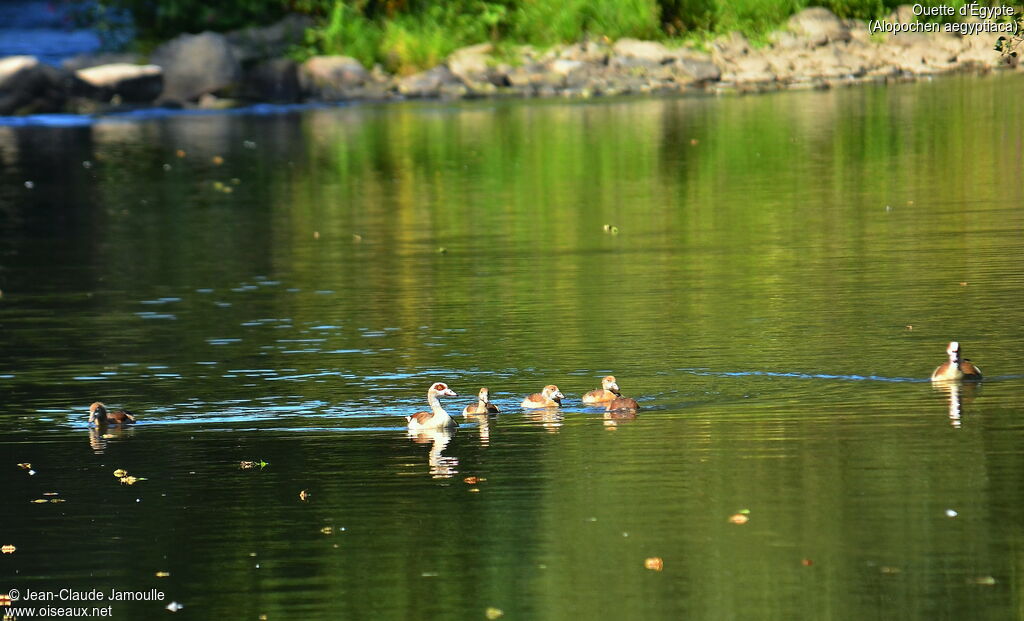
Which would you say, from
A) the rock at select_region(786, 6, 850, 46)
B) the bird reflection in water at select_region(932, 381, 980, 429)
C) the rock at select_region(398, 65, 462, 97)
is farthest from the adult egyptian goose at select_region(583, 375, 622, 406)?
the rock at select_region(398, 65, 462, 97)

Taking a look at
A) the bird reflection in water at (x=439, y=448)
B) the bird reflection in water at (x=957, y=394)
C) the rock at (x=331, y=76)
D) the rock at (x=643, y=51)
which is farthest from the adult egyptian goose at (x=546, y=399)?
the rock at (x=331, y=76)

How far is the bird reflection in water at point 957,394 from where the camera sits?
55.1ft

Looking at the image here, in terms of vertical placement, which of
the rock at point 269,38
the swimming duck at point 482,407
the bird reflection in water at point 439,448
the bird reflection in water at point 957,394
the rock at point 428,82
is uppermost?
the rock at point 269,38

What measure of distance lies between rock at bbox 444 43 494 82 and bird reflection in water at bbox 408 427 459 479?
5756 cm

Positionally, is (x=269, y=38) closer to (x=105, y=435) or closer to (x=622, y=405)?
(x=105, y=435)

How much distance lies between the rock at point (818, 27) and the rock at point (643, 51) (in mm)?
5118

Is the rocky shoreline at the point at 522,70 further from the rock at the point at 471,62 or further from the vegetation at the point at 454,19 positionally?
the vegetation at the point at 454,19

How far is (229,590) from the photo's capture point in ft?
41.8

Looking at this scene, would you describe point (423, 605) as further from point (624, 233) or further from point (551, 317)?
point (624, 233)

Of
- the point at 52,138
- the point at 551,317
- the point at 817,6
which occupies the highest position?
the point at 817,6

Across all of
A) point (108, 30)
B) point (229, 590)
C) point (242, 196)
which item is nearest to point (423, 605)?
point (229, 590)

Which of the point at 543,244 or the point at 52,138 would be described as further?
the point at 52,138

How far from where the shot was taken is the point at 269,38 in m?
77.1

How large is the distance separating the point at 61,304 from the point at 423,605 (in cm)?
1657
